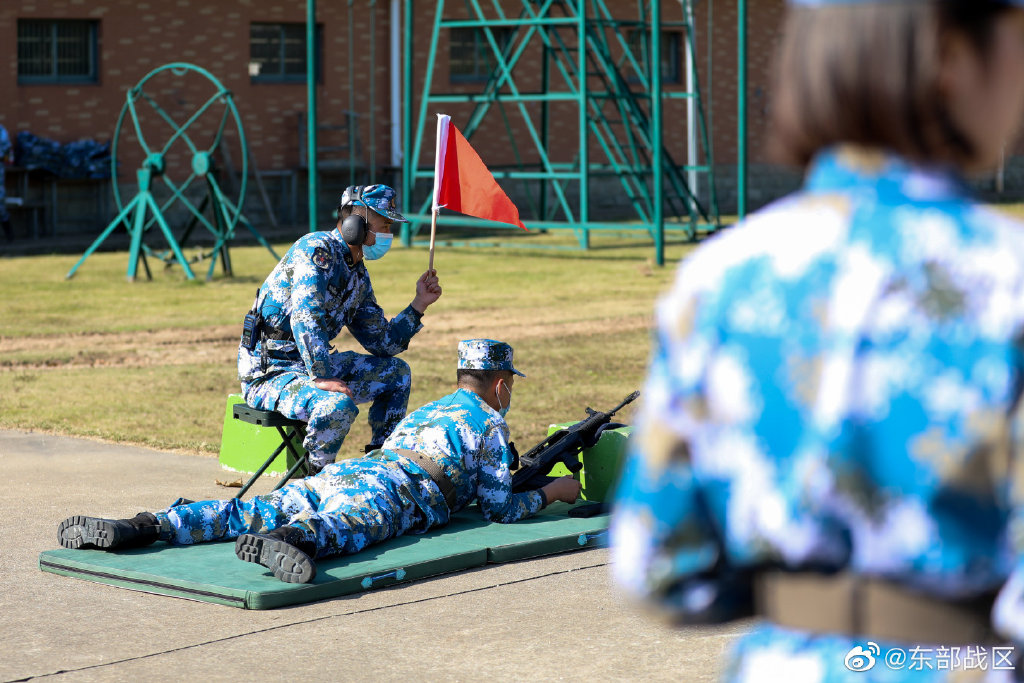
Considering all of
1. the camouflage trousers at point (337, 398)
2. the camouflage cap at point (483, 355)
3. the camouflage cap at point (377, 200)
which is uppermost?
→ the camouflage cap at point (377, 200)

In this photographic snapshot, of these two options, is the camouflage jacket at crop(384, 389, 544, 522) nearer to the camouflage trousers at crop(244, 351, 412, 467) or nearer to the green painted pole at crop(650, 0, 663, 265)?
the camouflage trousers at crop(244, 351, 412, 467)

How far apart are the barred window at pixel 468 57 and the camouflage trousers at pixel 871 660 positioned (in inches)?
1126

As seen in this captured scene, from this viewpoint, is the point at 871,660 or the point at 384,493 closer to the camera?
the point at 871,660

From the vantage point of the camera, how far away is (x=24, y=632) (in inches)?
197

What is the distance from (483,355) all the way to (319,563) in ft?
3.64

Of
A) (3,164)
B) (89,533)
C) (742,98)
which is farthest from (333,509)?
(3,164)

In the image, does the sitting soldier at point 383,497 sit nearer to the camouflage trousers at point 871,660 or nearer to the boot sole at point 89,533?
the boot sole at point 89,533

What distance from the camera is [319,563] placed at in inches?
227

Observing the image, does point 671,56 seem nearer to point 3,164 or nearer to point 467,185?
point 3,164

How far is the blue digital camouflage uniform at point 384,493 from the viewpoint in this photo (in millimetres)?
5848

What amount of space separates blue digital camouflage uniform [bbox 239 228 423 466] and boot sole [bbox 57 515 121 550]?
110 cm

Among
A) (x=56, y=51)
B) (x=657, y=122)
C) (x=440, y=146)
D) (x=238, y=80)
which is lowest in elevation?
(x=440, y=146)

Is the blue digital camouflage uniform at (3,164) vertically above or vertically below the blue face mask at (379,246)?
above

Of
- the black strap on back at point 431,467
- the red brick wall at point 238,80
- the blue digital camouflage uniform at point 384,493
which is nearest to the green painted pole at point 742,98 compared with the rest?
the red brick wall at point 238,80
